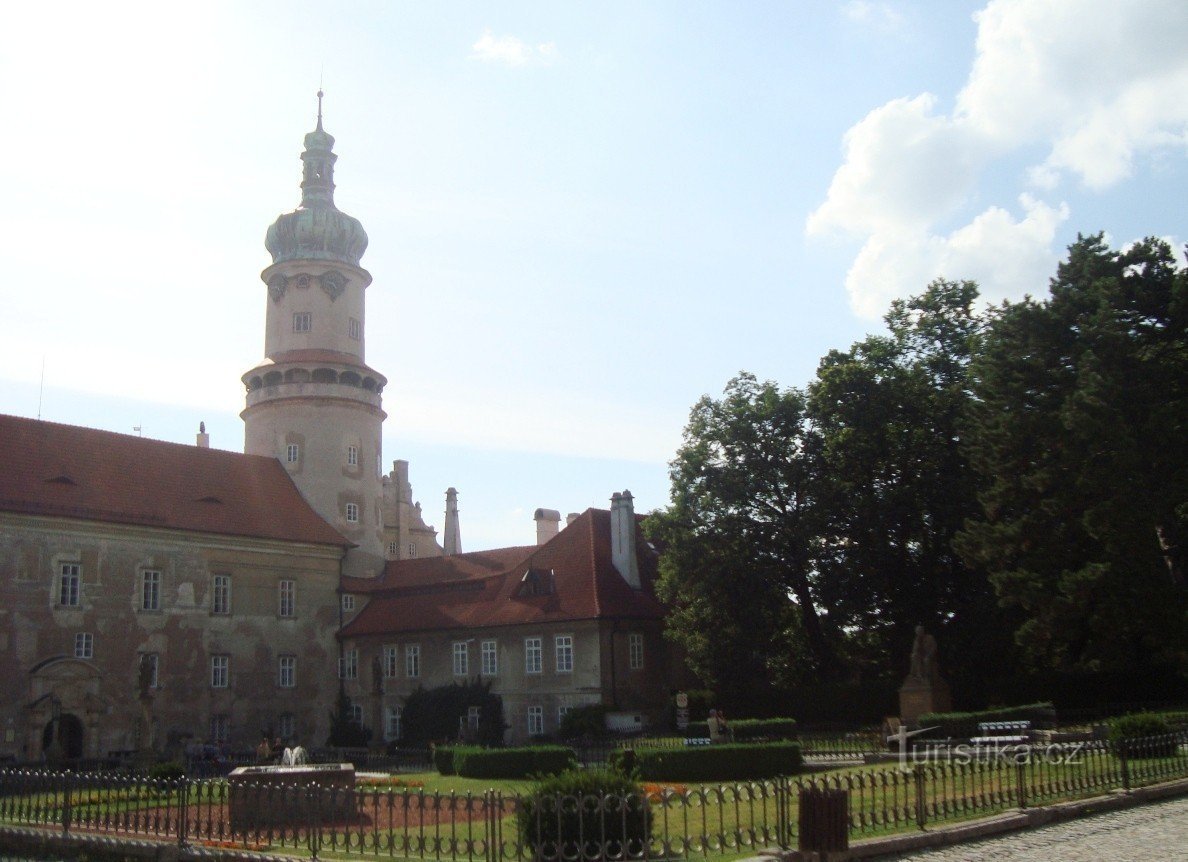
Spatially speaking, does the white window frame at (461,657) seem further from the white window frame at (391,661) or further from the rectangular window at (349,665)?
the rectangular window at (349,665)

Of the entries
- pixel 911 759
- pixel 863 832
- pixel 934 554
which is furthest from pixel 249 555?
pixel 863 832

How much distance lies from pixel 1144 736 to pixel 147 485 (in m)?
38.1

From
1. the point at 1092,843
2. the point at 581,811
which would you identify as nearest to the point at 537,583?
the point at 1092,843

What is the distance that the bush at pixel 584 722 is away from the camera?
40.3m

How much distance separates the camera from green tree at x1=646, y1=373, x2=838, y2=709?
4050 cm

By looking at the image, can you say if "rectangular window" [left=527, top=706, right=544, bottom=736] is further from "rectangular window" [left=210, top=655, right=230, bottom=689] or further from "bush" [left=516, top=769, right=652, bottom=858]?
"bush" [left=516, top=769, right=652, bottom=858]

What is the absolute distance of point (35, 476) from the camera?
43.4m

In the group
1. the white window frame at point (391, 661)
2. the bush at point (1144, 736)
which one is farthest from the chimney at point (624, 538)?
the bush at point (1144, 736)

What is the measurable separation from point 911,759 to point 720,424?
19154mm

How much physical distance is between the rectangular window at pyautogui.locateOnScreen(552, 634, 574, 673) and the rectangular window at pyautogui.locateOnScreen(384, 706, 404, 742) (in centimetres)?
791

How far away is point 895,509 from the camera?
1543 inches

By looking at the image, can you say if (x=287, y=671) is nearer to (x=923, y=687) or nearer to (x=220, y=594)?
(x=220, y=594)

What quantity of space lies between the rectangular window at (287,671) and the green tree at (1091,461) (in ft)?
91.1

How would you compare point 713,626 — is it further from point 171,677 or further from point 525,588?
point 171,677
